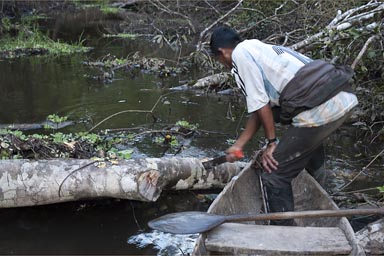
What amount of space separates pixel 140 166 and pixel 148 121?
2966 mm

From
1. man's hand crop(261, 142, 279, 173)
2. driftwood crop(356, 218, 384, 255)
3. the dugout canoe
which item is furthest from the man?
driftwood crop(356, 218, 384, 255)

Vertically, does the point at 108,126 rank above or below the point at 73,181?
below

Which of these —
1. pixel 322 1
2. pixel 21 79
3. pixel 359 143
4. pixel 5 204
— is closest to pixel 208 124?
pixel 359 143

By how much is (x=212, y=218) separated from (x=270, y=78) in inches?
39.0

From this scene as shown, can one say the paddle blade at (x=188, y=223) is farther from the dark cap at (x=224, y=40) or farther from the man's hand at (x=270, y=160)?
the dark cap at (x=224, y=40)

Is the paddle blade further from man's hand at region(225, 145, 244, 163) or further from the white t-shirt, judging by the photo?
the white t-shirt

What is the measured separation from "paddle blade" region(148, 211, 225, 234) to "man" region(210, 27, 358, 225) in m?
0.57

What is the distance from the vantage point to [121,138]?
5.70 meters

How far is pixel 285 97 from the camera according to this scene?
313 cm

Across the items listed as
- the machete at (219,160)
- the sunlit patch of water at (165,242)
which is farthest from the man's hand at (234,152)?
the sunlit patch of water at (165,242)

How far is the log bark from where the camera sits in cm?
382

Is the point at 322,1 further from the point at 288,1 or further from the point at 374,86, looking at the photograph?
the point at 374,86

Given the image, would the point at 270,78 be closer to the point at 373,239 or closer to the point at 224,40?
the point at 224,40

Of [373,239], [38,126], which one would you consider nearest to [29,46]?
[38,126]
